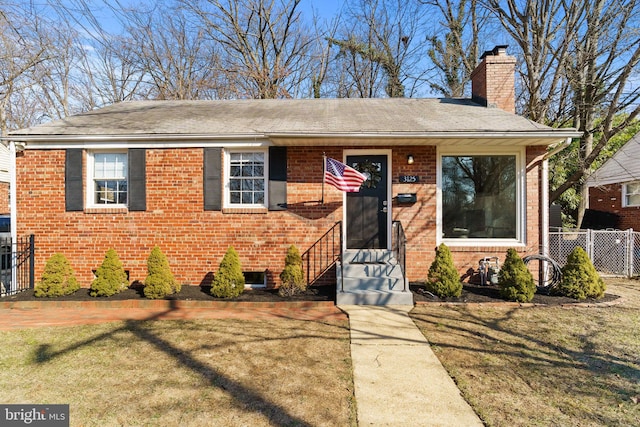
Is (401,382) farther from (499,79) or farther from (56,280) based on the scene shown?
(499,79)

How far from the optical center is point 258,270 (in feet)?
22.4

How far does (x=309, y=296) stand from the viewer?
20.3 ft

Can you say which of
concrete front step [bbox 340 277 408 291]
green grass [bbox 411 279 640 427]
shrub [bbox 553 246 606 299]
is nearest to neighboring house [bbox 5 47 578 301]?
concrete front step [bbox 340 277 408 291]

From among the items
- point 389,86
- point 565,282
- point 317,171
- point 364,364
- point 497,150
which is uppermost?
point 389,86

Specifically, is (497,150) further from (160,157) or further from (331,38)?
(331,38)

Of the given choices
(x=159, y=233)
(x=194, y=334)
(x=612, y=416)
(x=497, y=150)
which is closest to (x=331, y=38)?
(x=497, y=150)

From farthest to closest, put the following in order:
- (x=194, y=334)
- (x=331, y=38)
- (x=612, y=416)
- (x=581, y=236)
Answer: (x=331, y=38)
(x=581, y=236)
(x=194, y=334)
(x=612, y=416)

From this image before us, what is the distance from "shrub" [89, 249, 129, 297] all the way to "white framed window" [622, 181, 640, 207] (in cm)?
1850

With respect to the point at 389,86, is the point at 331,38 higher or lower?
higher

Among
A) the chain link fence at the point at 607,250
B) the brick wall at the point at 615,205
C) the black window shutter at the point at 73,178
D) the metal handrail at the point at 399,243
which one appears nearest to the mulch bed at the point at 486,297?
the metal handrail at the point at 399,243

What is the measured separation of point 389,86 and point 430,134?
15.0 meters

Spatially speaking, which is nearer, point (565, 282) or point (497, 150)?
point (565, 282)

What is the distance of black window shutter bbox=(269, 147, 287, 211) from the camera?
22.2 feet

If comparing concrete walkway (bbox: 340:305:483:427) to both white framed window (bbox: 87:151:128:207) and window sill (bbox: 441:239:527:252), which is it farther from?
white framed window (bbox: 87:151:128:207)
